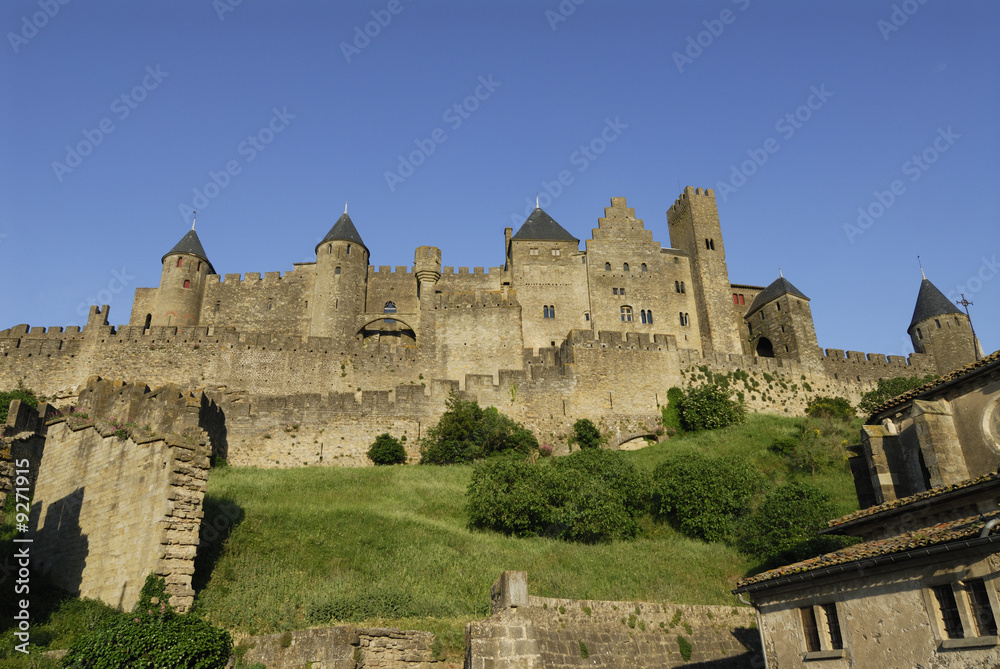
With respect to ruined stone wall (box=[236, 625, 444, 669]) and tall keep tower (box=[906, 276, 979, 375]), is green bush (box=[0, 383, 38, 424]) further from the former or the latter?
tall keep tower (box=[906, 276, 979, 375])

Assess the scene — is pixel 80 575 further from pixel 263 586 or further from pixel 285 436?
pixel 285 436

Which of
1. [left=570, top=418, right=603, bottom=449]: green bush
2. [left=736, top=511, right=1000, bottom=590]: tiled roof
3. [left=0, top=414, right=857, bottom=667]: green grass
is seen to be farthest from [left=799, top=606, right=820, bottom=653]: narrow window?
[left=570, top=418, right=603, bottom=449]: green bush

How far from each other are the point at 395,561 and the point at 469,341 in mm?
24931

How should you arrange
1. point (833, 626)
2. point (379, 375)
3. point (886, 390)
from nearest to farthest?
point (833, 626), point (379, 375), point (886, 390)

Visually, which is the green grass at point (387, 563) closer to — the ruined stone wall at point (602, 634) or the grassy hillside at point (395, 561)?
the grassy hillside at point (395, 561)

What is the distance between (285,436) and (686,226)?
31662 mm

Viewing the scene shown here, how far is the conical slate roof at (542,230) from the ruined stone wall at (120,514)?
3512cm

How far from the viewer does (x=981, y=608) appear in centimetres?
1088

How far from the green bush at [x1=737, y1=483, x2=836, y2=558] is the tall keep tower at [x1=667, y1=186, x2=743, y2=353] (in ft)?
84.1

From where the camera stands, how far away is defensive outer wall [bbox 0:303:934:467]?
34.8 metres

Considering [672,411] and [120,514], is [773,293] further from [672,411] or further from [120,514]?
[120,514]

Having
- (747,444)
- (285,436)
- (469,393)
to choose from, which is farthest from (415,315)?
(747,444)

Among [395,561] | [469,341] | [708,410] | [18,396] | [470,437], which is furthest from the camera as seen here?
[469,341]

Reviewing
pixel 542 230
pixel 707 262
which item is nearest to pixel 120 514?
pixel 542 230
